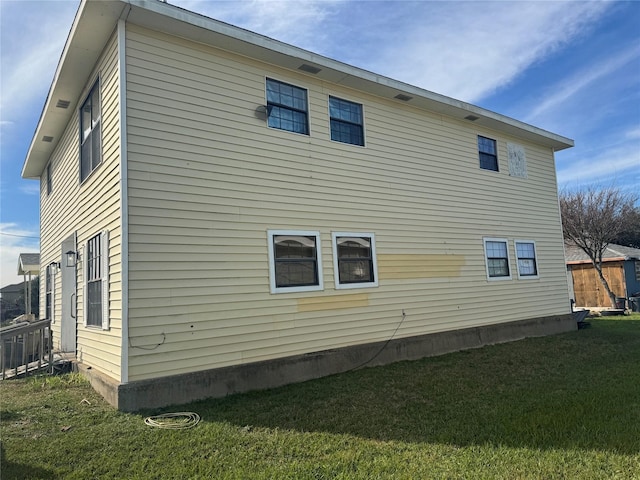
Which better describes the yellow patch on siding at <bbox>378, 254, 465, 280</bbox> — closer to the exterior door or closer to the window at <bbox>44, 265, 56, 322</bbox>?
the exterior door

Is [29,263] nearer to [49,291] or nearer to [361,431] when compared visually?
[49,291]

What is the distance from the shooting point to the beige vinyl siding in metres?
5.93

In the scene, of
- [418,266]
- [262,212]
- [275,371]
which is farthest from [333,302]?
[418,266]

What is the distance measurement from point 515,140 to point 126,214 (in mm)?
10333

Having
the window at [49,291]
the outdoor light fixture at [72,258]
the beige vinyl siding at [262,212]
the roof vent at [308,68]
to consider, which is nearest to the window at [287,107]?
the beige vinyl siding at [262,212]

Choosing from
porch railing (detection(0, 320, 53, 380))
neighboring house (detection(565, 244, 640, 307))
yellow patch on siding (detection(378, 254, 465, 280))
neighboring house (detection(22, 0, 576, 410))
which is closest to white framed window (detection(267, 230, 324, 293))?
neighboring house (detection(22, 0, 576, 410))

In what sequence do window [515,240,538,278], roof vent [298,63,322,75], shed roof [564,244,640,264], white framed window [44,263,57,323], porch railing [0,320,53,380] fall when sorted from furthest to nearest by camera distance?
shed roof [564,244,640,264] → window [515,240,538,278] → white framed window [44,263,57,323] → porch railing [0,320,53,380] → roof vent [298,63,322,75]

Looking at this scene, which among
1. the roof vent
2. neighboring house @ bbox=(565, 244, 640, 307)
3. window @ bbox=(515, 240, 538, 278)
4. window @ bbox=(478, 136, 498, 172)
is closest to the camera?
the roof vent

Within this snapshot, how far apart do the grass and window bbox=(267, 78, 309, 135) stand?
434cm

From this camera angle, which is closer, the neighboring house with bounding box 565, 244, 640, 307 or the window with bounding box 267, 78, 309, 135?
the window with bounding box 267, 78, 309, 135

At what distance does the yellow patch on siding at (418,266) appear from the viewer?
330 inches

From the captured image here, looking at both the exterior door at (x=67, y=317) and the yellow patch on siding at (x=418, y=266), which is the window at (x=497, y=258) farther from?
the exterior door at (x=67, y=317)

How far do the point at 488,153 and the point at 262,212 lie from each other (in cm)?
701

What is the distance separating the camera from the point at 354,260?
7996 millimetres
